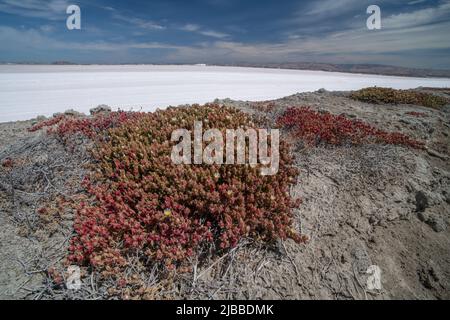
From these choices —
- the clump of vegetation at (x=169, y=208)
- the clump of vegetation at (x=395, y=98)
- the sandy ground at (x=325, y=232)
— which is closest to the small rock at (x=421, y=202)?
the sandy ground at (x=325, y=232)

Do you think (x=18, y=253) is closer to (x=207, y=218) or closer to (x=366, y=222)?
(x=207, y=218)

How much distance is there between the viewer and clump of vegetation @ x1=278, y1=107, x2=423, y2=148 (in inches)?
222

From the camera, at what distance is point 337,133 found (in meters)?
5.83

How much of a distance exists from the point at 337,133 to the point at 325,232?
3.03 m

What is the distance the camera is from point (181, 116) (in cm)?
567

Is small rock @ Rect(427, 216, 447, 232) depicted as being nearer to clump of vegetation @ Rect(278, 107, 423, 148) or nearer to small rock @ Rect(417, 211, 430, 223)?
small rock @ Rect(417, 211, 430, 223)

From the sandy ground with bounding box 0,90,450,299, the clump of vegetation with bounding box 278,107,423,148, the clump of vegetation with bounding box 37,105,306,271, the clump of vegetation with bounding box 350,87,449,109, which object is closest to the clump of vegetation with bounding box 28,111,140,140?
the sandy ground with bounding box 0,90,450,299

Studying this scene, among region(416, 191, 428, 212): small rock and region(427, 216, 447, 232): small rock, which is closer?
region(427, 216, 447, 232): small rock

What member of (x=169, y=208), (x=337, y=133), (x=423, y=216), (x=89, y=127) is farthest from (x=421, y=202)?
(x=89, y=127)

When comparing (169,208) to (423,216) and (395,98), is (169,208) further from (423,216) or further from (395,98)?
(395,98)

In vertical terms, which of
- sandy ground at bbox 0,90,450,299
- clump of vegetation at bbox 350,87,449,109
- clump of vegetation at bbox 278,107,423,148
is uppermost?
clump of vegetation at bbox 350,87,449,109

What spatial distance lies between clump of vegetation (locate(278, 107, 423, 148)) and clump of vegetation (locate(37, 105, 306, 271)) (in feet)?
4.70
